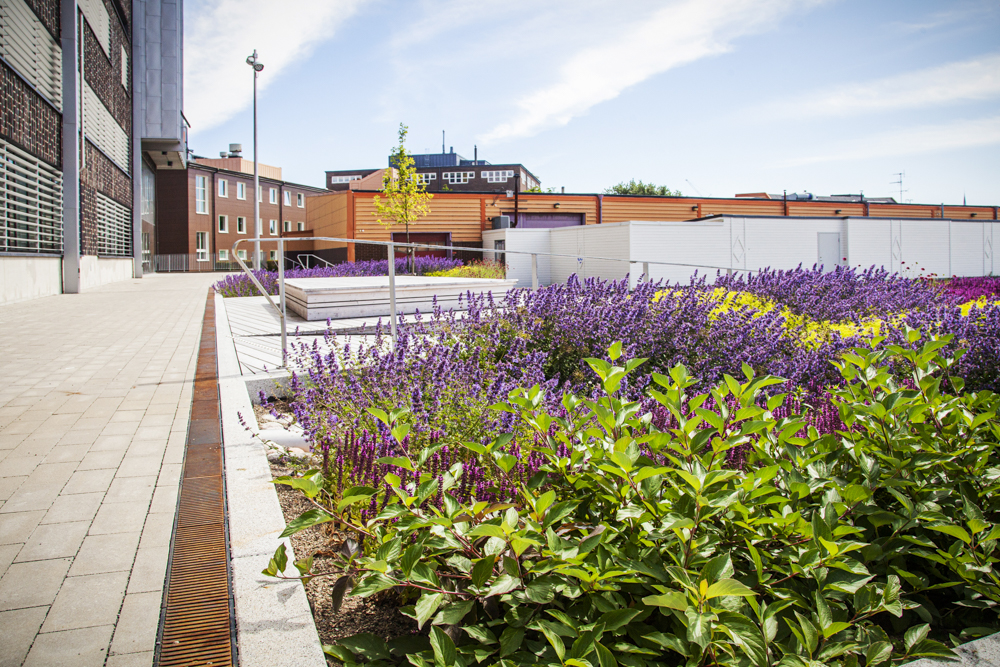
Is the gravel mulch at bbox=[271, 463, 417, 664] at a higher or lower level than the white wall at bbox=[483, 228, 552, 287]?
lower

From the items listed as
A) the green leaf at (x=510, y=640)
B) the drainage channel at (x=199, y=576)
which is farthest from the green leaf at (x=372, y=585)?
the drainage channel at (x=199, y=576)

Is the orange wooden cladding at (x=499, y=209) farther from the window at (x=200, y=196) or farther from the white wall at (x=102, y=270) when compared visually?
the white wall at (x=102, y=270)

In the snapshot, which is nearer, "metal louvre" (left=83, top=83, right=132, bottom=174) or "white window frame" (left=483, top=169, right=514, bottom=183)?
"metal louvre" (left=83, top=83, right=132, bottom=174)

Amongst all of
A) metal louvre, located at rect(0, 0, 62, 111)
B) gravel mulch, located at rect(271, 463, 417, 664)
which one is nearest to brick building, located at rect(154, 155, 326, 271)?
metal louvre, located at rect(0, 0, 62, 111)

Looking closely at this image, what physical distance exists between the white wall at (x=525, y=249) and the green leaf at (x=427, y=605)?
989 inches

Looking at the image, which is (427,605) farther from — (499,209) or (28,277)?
(499,209)

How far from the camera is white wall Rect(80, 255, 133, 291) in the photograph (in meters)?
16.8

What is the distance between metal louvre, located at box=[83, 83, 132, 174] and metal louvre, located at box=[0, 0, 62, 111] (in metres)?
2.63

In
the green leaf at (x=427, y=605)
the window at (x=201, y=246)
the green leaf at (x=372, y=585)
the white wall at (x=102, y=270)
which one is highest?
the window at (x=201, y=246)

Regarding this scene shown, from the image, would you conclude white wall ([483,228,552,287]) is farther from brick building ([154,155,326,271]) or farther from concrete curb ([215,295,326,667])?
concrete curb ([215,295,326,667])

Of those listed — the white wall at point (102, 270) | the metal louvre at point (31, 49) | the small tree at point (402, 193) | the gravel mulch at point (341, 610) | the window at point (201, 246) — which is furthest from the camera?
the window at point (201, 246)

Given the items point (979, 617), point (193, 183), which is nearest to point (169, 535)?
point (979, 617)

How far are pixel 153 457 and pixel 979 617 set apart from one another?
12.2 feet

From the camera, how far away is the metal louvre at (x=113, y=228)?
19859mm
